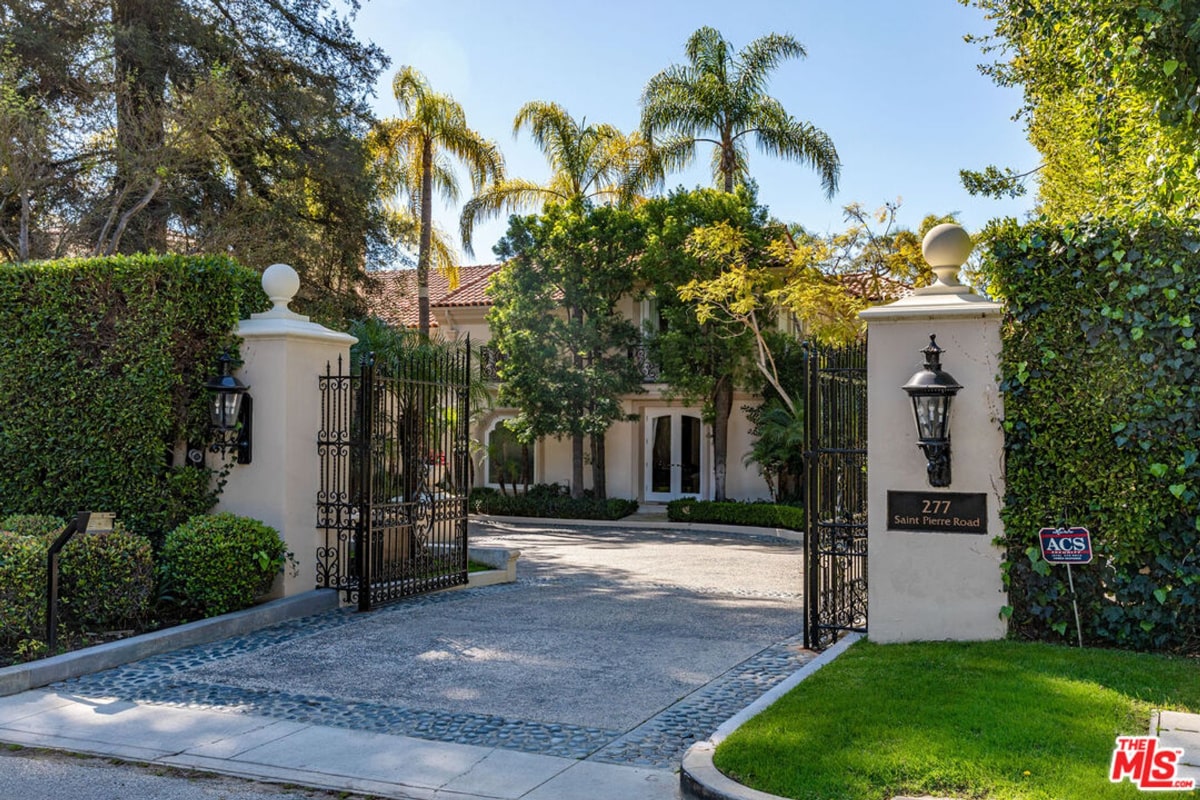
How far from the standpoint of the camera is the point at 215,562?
8.21 meters

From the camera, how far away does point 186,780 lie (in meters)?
4.83

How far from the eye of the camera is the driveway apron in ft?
18.7

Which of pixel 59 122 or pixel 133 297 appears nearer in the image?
pixel 133 297

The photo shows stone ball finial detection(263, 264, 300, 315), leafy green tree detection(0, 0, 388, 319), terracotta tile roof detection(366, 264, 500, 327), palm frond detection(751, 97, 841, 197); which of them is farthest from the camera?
palm frond detection(751, 97, 841, 197)

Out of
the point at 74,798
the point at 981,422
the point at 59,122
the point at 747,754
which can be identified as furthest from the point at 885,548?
the point at 59,122

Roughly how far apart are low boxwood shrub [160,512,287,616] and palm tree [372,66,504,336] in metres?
14.2

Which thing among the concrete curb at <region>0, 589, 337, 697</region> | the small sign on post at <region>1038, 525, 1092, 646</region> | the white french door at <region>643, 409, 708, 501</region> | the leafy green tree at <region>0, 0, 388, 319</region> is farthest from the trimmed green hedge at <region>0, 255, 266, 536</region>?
the white french door at <region>643, 409, 708, 501</region>

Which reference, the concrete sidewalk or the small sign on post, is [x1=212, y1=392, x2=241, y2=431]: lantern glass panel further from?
the small sign on post

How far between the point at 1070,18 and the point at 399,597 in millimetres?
8113

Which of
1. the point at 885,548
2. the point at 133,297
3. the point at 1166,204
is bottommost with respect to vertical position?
the point at 885,548

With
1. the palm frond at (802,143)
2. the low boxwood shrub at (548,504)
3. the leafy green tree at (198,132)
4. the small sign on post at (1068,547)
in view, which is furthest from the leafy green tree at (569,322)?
the small sign on post at (1068,547)

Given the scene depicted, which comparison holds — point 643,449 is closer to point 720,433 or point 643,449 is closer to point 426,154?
point 720,433

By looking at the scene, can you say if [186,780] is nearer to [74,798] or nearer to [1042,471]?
[74,798]

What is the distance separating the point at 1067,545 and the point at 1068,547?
1cm
